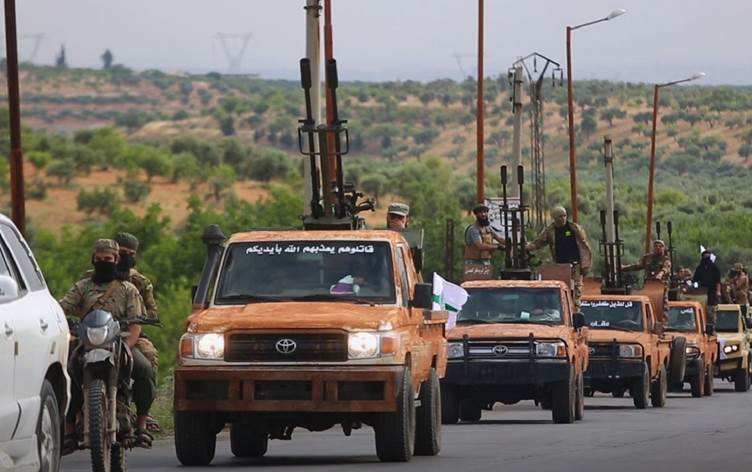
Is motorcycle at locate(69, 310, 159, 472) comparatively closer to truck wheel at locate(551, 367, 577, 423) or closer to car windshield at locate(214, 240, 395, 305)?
car windshield at locate(214, 240, 395, 305)

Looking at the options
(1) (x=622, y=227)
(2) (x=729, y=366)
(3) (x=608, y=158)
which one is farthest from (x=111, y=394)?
(1) (x=622, y=227)

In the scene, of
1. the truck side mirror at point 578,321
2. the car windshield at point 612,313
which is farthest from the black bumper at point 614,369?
the truck side mirror at point 578,321

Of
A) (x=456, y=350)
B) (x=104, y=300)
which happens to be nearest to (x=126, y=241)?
(x=104, y=300)

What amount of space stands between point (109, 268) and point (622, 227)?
3463 inches

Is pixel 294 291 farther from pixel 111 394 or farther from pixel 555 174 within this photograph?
pixel 555 174

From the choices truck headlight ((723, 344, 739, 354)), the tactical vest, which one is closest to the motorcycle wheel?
the tactical vest

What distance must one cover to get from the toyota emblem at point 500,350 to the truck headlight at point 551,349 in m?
0.37

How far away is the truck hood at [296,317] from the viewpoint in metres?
17.8

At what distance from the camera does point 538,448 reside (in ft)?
68.2

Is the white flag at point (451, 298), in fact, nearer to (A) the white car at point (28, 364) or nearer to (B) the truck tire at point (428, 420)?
(B) the truck tire at point (428, 420)

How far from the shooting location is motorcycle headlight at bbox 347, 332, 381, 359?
17812mm

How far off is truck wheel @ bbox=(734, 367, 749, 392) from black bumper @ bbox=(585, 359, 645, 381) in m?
12.9

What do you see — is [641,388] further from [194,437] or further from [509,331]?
[194,437]

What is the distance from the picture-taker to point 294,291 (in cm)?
1877
